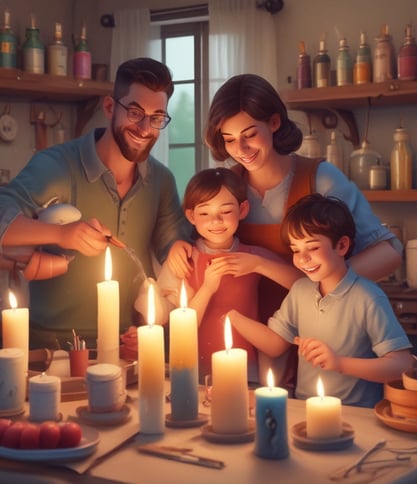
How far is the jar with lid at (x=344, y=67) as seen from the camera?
3762mm

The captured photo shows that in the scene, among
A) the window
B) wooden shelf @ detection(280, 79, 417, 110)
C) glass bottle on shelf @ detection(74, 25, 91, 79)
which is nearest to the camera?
wooden shelf @ detection(280, 79, 417, 110)

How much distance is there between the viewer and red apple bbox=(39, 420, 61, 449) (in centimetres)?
123

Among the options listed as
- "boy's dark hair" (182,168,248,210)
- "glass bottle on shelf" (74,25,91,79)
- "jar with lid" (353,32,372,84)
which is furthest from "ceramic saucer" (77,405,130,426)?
"glass bottle on shelf" (74,25,91,79)

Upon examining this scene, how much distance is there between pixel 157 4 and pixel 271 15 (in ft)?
2.42

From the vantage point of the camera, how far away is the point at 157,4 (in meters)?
4.50

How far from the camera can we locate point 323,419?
1.29 meters

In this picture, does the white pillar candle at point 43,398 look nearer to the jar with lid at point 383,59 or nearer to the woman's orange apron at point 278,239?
the woman's orange apron at point 278,239

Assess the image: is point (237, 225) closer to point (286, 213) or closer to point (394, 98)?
point (286, 213)

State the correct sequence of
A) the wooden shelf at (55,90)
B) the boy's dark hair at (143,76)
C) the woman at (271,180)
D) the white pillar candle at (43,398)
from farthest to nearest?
the wooden shelf at (55,90) → the boy's dark hair at (143,76) → the woman at (271,180) → the white pillar candle at (43,398)

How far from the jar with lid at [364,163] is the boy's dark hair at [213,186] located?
188 cm

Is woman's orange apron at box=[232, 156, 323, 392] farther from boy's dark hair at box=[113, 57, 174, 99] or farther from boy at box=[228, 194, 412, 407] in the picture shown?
boy's dark hair at box=[113, 57, 174, 99]

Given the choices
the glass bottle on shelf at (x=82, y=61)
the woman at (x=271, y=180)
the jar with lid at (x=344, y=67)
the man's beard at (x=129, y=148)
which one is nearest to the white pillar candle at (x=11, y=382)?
the woman at (x=271, y=180)

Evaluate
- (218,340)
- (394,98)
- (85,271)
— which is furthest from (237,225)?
(394,98)

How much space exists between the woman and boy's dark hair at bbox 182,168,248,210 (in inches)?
1.8
